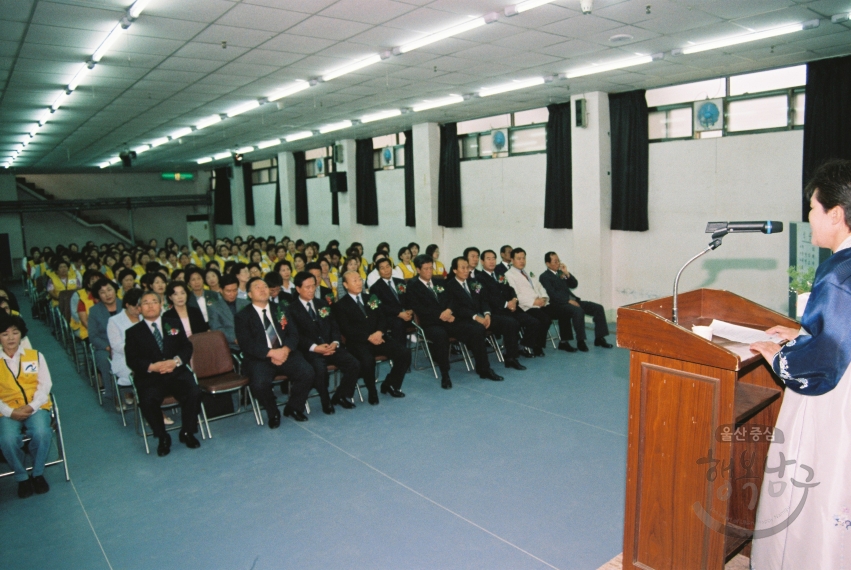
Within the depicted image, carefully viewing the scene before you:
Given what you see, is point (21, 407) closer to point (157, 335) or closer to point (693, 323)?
point (157, 335)

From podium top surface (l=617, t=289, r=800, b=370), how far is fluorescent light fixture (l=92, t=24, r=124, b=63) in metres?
4.87

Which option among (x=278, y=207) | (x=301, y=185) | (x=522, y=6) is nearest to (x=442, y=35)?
(x=522, y=6)

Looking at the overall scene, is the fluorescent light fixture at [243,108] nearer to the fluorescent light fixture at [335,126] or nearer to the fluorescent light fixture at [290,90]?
the fluorescent light fixture at [290,90]

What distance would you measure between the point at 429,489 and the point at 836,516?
7.62 feet

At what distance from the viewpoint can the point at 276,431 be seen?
16.0ft

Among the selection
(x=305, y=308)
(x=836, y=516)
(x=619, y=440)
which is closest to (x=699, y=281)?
(x=619, y=440)

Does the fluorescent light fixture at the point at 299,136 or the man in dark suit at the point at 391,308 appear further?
the fluorescent light fixture at the point at 299,136

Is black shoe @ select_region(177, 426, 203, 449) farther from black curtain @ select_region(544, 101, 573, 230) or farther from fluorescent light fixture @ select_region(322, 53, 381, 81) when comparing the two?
black curtain @ select_region(544, 101, 573, 230)

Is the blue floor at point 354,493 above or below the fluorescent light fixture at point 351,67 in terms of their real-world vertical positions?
below

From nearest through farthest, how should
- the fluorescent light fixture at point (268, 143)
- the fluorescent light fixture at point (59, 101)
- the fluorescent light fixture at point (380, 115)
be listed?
the fluorescent light fixture at point (59, 101)
the fluorescent light fixture at point (380, 115)
the fluorescent light fixture at point (268, 143)

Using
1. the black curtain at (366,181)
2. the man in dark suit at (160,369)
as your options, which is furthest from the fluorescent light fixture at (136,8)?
the black curtain at (366,181)

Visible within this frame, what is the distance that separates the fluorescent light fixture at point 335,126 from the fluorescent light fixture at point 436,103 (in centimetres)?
181

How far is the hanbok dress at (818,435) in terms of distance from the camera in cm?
181

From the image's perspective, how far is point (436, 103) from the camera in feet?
29.0
